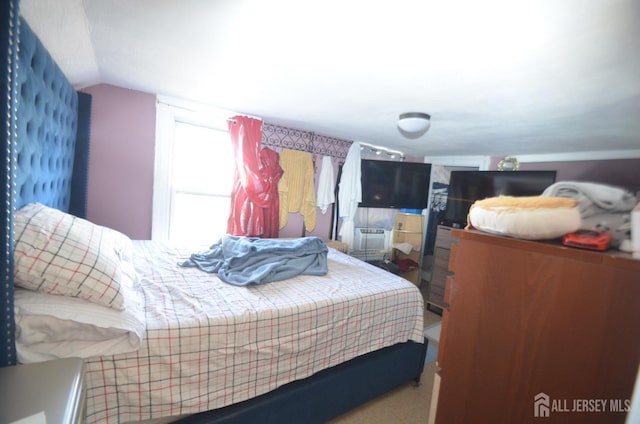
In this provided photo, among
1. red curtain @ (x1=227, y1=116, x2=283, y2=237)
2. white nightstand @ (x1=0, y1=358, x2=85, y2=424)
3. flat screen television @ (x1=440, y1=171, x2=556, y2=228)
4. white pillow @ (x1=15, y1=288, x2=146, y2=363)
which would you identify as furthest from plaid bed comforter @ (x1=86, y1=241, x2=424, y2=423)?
flat screen television @ (x1=440, y1=171, x2=556, y2=228)

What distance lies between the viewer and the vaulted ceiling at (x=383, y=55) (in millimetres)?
939

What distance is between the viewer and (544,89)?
55.4 inches

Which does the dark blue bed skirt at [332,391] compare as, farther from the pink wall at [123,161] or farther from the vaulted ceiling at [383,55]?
the pink wall at [123,161]

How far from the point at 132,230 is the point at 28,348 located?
1784 millimetres

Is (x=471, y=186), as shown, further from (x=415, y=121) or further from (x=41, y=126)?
(x=41, y=126)

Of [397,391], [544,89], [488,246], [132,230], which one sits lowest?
[397,391]

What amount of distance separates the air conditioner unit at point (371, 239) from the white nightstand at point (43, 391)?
3268 mm

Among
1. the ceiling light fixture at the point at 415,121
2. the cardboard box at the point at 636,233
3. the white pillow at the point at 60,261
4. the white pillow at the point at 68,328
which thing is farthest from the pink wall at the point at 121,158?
the cardboard box at the point at 636,233

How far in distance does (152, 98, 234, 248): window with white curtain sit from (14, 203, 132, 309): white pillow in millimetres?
1288

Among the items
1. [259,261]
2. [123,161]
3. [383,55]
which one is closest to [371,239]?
[259,261]

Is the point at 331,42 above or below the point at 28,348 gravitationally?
above

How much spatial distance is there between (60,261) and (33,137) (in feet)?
2.21

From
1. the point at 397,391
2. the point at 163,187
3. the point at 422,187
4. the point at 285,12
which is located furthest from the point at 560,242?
the point at 422,187

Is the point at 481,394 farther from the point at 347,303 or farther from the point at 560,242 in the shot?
the point at 347,303
